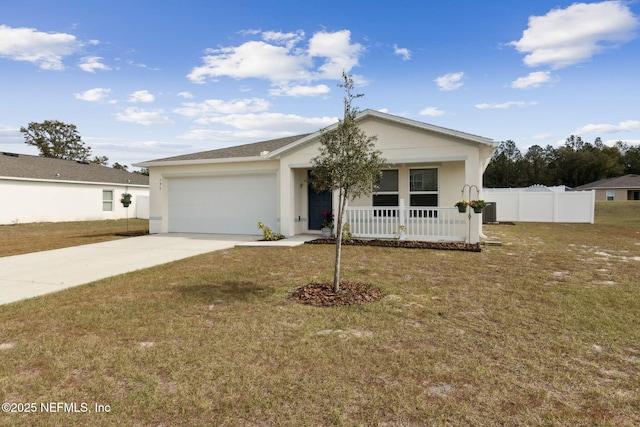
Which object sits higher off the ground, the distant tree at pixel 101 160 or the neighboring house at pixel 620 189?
the distant tree at pixel 101 160

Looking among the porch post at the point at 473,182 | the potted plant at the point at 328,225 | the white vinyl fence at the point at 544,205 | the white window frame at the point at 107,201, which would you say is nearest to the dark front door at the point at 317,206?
the potted plant at the point at 328,225

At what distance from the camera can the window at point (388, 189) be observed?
1234 cm

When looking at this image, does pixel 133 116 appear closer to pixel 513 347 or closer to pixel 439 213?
pixel 439 213

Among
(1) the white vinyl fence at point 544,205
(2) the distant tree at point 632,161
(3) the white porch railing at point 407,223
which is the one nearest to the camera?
(3) the white porch railing at point 407,223

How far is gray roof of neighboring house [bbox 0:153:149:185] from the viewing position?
67.1 ft

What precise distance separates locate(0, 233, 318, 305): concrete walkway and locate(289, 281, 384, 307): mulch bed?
13.4 feet

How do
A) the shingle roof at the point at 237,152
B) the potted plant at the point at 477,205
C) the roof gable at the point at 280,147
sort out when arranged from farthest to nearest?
the shingle roof at the point at 237,152 < the roof gable at the point at 280,147 < the potted plant at the point at 477,205

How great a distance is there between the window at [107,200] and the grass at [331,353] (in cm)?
2110

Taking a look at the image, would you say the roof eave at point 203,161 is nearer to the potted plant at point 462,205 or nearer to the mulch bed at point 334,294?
the potted plant at point 462,205

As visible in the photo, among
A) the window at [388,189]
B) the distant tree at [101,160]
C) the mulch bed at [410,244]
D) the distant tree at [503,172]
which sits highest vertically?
the distant tree at [101,160]

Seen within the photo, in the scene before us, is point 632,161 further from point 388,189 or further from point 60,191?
point 60,191

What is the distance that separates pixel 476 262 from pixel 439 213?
3.72 metres

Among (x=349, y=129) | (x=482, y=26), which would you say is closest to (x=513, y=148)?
(x=482, y=26)

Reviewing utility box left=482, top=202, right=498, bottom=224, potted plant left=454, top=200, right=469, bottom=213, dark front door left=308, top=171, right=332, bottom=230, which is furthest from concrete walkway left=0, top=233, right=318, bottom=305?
utility box left=482, top=202, right=498, bottom=224
